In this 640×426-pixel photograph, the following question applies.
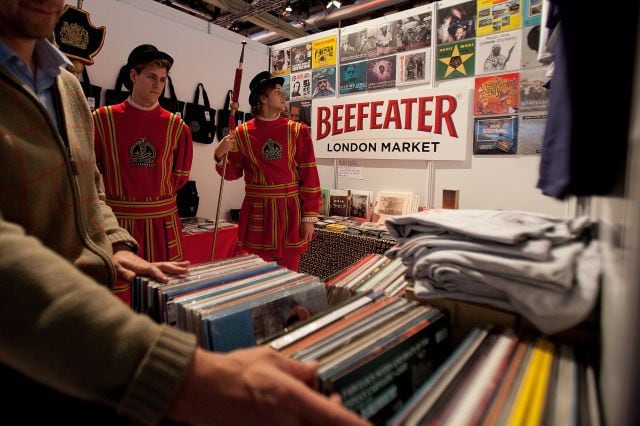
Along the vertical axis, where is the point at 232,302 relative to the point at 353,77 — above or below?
below

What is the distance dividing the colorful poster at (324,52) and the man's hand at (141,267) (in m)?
2.96

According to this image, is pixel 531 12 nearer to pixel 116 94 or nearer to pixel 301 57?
pixel 301 57

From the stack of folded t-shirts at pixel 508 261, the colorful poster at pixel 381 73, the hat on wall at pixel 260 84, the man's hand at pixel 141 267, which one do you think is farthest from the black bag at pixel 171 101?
the stack of folded t-shirts at pixel 508 261

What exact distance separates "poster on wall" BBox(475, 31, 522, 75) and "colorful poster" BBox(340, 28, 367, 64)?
3.19 ft

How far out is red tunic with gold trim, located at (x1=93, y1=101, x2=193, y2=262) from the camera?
214cm

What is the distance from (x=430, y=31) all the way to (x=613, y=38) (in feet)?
8.79

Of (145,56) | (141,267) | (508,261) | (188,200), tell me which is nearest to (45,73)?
(141,267)

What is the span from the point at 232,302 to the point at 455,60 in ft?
8.83

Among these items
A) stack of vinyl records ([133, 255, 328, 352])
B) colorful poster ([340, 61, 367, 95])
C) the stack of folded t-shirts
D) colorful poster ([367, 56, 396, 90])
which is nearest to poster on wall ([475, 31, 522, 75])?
colorful poster ([367, 56, 396, 90])

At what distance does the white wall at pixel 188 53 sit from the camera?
116 inches

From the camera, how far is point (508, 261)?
2.07ft

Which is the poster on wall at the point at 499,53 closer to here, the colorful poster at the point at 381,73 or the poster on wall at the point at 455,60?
the poster on wall at the point at 455,60

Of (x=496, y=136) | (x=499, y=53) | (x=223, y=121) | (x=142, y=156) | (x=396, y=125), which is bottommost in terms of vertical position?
(x=142, y=156)

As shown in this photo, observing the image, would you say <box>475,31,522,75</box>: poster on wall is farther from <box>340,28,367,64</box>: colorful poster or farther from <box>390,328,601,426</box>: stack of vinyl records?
<box>390,328,601,426</box>: stack of vinyl records
